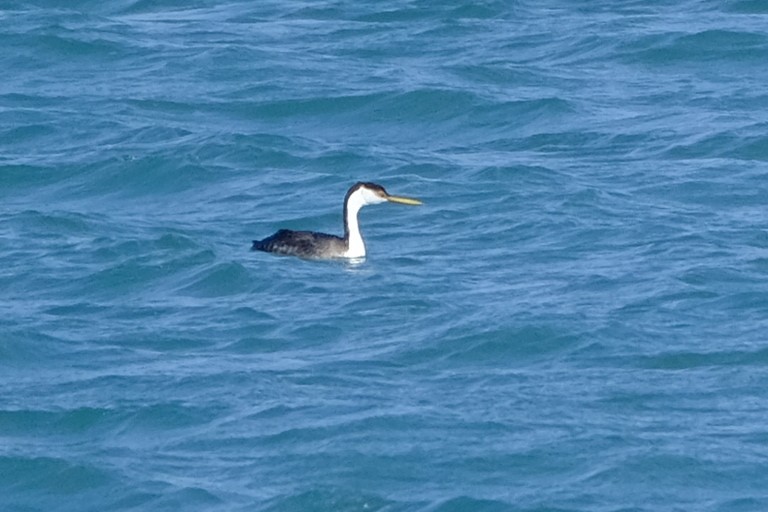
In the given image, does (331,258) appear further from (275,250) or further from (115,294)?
(115,294)

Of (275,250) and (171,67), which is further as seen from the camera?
(171,67)

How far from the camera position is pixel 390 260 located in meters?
18.7

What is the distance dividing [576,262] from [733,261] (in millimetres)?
1392

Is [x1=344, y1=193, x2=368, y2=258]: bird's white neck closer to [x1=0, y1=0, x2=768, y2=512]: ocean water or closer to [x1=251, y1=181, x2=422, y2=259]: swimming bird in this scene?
[x1=251, y1=181, x2=422, y2=259]: swimming bird

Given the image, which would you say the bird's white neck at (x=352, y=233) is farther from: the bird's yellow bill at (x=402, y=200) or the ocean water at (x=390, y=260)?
the bird's yellow bill at (x=402, y=200)

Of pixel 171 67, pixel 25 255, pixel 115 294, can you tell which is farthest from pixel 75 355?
pixel 171 67

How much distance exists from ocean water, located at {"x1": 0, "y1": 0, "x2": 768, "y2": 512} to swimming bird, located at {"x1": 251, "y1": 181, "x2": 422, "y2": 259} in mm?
175

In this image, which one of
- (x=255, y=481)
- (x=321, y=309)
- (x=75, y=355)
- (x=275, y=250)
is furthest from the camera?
(x=275, y=250)

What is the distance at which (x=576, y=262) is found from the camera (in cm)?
1803

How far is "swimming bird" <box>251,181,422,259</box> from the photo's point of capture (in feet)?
60.8

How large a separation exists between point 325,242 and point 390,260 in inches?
24.9

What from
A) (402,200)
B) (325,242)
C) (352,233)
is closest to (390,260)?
(352,233)

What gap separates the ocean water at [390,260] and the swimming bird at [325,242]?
0.18 metres

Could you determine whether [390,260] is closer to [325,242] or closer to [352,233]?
[352,233]
